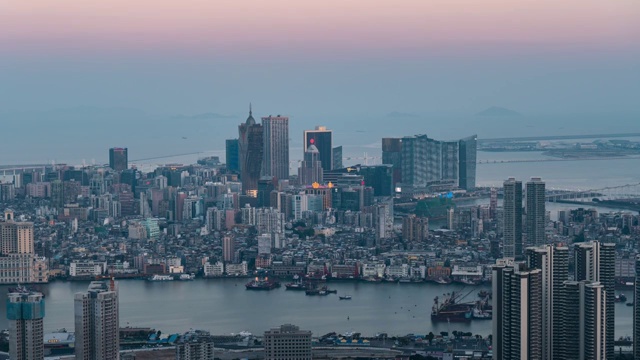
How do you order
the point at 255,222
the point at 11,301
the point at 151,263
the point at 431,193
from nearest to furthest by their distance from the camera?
the point at 11,301 → the point at 151,263 → the point at 255,222 → the point at 431,193

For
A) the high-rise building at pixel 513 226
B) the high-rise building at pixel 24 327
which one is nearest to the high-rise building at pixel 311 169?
the high-rise building at pixel 513 226

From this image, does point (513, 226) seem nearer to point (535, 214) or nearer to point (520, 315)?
point (535, 214)

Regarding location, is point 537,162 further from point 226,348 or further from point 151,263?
point 226,348

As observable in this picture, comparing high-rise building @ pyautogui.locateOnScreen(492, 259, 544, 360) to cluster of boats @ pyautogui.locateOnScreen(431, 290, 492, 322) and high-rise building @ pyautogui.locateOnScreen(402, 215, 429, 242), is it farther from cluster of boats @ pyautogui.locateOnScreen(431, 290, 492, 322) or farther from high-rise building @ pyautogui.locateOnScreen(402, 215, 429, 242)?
high-rise building @ pyautogui.locateOnScreen(402, 215, 429, 242)

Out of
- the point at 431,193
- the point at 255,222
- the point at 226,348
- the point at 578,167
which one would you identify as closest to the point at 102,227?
the point at 255,222

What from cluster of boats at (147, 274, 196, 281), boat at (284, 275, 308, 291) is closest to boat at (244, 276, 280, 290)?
boat at (284, 275, 308, 291)

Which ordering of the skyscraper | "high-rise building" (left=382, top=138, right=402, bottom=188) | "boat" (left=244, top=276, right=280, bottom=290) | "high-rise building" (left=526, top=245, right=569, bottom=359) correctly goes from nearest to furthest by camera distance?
"high-rise building" (left=526, top=245, right=569, bottom=359) → "boat" (left=244, top=276, right=280, bottom=290) → "high-rise building" (left=382, top=138, right=402, bottom=188) → the skyscraper
